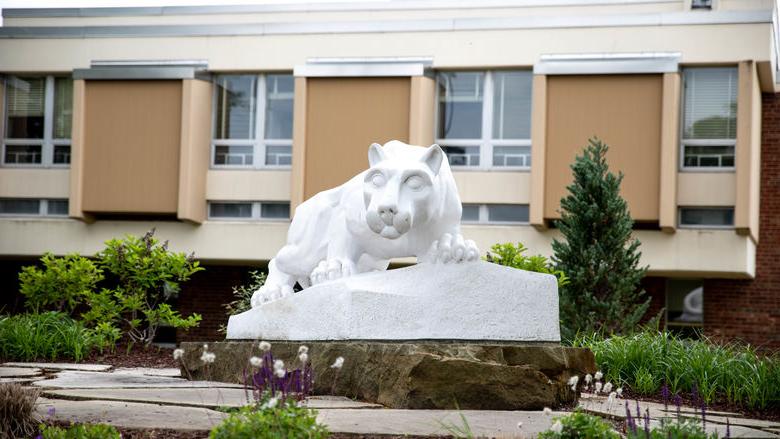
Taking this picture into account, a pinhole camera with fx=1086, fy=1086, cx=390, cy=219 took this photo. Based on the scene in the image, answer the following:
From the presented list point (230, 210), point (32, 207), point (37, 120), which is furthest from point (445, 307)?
point (37, 120)

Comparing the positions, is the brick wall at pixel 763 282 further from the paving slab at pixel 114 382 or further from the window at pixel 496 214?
the paving slab at pixel 114 382

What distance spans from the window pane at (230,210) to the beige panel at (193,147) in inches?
14.0

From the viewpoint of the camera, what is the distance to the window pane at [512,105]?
22781mm

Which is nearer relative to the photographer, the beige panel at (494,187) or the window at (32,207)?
the beige panel at (494,187)

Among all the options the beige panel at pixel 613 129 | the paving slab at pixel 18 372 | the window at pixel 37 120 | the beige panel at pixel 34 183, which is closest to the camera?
the paving slab at pixel 18 372

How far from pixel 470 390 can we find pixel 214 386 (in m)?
1.92

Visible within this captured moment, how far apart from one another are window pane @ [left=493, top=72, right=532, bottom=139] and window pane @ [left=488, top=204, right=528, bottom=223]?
1.48 meters

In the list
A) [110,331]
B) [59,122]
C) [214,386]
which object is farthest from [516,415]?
[59,122]

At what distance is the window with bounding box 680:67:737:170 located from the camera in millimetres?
21656

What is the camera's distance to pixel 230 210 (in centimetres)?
2419

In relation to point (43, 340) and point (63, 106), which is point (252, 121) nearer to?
point (63, 106)

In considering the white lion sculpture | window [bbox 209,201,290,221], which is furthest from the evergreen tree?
window [bbox 209,201,290,221]

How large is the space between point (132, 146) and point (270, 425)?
19694 millimetres

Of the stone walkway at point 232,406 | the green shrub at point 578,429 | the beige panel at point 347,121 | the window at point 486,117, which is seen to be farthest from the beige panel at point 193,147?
the green shrub at point 578,429
